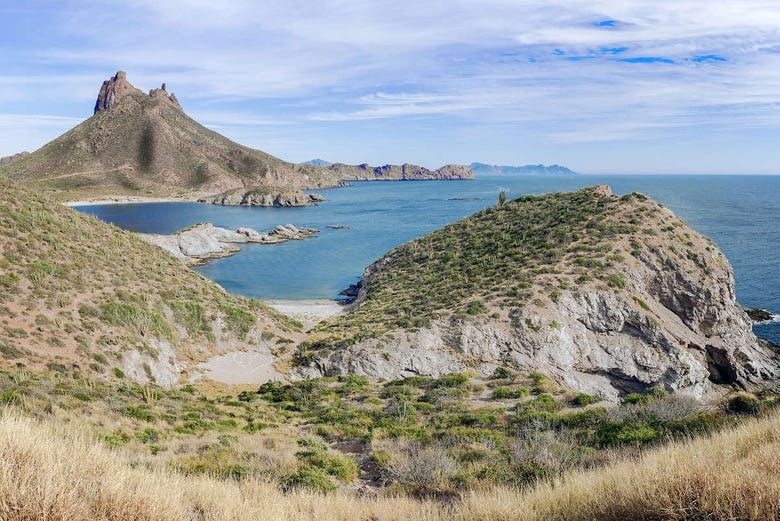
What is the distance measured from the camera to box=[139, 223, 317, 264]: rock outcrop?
239 feet

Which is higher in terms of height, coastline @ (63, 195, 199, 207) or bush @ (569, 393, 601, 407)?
coastline @ (63, 195, 199, 207)

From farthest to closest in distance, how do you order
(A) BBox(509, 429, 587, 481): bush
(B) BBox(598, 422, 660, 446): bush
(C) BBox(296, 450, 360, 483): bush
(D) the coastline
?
1. (D) the coastline
2. (B) BBox(598, 422, 660, 446): bush
3. (C) BBox(296, 450, 360, 483): bush
4. (A) BBox(509, 429, 587, 481): bush

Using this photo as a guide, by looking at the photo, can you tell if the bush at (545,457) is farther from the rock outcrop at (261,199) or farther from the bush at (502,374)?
the rock outcrop at (261,199)

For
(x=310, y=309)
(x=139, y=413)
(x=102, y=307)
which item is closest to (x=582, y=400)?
(x=139, y=413)

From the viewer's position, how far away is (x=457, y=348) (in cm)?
2708

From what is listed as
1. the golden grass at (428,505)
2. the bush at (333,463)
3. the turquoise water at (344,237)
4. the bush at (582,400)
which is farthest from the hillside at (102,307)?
the turquoise water at (344,237)

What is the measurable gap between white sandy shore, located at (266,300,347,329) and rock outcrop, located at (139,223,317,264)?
2386cm

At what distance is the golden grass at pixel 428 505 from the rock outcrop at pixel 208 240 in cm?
6353

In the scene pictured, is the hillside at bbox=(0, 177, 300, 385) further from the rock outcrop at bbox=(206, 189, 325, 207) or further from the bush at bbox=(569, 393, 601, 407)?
the rock outcrop at bbox=(206, 189, 325, 207)

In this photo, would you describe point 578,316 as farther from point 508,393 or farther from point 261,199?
point 261,199

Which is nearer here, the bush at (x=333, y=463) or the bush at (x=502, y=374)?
the bush at (x=333, y=463)

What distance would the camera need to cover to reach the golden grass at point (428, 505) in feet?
15.1

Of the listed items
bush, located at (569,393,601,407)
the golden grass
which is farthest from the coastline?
the golden grass

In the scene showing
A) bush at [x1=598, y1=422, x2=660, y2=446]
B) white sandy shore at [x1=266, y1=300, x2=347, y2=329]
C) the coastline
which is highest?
the coastline
